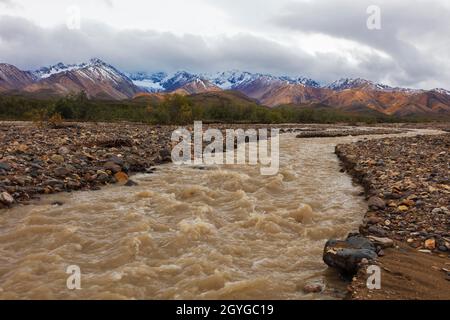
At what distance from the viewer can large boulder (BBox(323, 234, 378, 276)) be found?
812 cm

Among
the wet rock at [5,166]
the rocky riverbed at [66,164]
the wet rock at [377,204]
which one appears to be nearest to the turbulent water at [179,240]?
the wet rock at [377,204]

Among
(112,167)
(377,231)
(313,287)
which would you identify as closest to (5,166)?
(112,167)

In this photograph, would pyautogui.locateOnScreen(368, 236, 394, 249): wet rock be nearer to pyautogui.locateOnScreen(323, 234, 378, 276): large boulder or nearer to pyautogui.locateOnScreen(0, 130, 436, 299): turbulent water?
pyautogui.locateOnScreen(323, 234, 378, 276): large boulder

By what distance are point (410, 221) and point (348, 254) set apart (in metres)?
3.52

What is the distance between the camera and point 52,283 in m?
7.75

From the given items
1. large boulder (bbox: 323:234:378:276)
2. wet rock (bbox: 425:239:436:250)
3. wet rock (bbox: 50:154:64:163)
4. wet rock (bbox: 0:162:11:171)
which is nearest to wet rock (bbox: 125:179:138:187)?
wet rock (bbox: 50:154:64:163)

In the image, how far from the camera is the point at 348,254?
8.27m

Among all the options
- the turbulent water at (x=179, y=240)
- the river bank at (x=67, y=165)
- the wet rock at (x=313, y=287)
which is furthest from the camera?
the river bank at (x=67, y=165)

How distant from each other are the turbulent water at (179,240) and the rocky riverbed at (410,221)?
2.77 feet

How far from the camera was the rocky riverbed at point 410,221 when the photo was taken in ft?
23.9

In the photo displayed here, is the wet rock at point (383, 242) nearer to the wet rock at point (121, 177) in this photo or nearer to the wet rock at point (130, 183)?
the wet rock at point (130, 183)

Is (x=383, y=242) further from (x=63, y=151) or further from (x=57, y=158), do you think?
(x=63, y=151)
